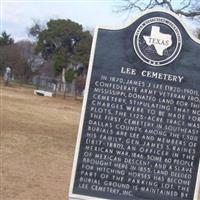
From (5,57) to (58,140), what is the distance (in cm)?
6856

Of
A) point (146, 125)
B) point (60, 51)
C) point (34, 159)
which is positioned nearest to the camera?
point (146, 125)

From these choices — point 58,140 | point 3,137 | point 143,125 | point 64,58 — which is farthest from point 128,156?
point 64,58

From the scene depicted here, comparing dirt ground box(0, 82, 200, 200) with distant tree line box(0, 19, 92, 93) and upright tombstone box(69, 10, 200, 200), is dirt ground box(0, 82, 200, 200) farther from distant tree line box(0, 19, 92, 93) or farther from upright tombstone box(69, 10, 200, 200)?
distant tree line box(0, 19, 92, 93)

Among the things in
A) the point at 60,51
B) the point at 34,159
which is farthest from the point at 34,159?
the point at 60,51

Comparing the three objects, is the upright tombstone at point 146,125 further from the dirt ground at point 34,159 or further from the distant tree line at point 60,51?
the distant tree line at point 60,51

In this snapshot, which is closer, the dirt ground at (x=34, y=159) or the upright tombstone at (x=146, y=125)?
the upright tombstone at (x=146, y=125)

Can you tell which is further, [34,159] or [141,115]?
[34,159]

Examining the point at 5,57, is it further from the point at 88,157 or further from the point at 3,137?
the point at 88,157

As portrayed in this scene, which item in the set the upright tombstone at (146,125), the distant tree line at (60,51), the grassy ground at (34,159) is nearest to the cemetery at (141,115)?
the upright tombstone at (146,125)

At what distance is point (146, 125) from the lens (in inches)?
275

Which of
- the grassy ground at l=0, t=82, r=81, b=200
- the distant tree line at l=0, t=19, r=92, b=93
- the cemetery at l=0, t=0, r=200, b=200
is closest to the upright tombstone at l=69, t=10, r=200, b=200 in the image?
the cemetery at l=0, t=0, r=200, b=200

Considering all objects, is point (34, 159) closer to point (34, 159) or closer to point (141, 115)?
point (34, 159)

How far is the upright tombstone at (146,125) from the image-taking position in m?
6.99

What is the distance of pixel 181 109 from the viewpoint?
7.01 meters
